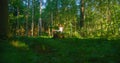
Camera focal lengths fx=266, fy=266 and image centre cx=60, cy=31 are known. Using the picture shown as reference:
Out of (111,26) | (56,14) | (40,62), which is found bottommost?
(40,62)

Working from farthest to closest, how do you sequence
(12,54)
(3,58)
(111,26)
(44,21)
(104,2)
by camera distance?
1. (44,21)
2. (104,2)
3. (111,26)
4. (12,54)
5. (3,58)

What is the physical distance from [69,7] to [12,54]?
59081 mm

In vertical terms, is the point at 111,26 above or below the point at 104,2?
below

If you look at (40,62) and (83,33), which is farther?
(83,33)

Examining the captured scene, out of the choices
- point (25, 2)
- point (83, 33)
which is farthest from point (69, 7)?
point (83, 33)

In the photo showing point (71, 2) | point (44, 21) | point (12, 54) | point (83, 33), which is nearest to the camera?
point (12, 54)

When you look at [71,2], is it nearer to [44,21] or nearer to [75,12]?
[75,12]

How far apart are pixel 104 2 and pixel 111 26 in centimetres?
2103

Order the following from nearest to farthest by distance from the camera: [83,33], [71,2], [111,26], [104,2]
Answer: [111,26] → [83,33] → [104,2] → [71,2]

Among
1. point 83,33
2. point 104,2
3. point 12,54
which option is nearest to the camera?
point 12,54

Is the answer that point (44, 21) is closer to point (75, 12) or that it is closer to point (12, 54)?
point (75, 12)

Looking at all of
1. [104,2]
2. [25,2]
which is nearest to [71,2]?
[25,2]

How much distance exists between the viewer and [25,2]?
64.6 m

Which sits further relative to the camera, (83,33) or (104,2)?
(104,2)
